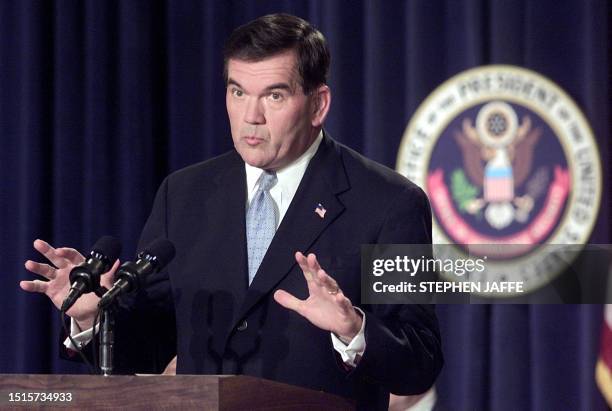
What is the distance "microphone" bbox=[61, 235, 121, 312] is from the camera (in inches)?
73.6

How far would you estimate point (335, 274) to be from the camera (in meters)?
2.26

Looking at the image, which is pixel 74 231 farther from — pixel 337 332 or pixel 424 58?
pixel 337 332

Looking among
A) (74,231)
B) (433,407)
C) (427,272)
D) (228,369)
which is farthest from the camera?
(74,231)

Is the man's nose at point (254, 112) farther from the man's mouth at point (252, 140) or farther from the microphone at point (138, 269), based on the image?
the microphone at point (138, 269)

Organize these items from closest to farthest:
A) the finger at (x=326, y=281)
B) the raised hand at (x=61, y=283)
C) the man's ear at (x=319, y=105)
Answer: the finger at (x=326, y=281), the raised hand at (x=61, y=283), the man's ear at (x=319, y=105)

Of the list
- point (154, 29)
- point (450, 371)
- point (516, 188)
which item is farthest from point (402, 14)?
point (450, 371)

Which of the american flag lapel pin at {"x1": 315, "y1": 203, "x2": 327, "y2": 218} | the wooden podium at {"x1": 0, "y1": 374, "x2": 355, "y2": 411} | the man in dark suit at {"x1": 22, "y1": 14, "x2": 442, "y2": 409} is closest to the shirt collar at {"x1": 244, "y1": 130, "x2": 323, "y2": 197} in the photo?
the man in dark suit at {"x1": 22, "y1": 14, "x2": 442, "y2": 409}

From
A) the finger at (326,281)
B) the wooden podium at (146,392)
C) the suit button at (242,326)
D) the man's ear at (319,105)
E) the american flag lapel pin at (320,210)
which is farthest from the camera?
the man's ear at (319,105)

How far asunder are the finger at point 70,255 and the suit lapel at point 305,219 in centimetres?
35

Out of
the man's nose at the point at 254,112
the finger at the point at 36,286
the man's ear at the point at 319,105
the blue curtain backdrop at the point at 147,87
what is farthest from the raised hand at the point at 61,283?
the blue curtain backdrop at the point at 147,87

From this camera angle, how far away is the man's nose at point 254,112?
232 cm

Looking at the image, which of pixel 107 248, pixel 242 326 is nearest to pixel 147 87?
pixel 242 326

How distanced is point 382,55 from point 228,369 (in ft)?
4.88

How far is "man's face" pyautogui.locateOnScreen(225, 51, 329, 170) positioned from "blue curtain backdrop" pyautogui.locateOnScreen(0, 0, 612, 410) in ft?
3.31
